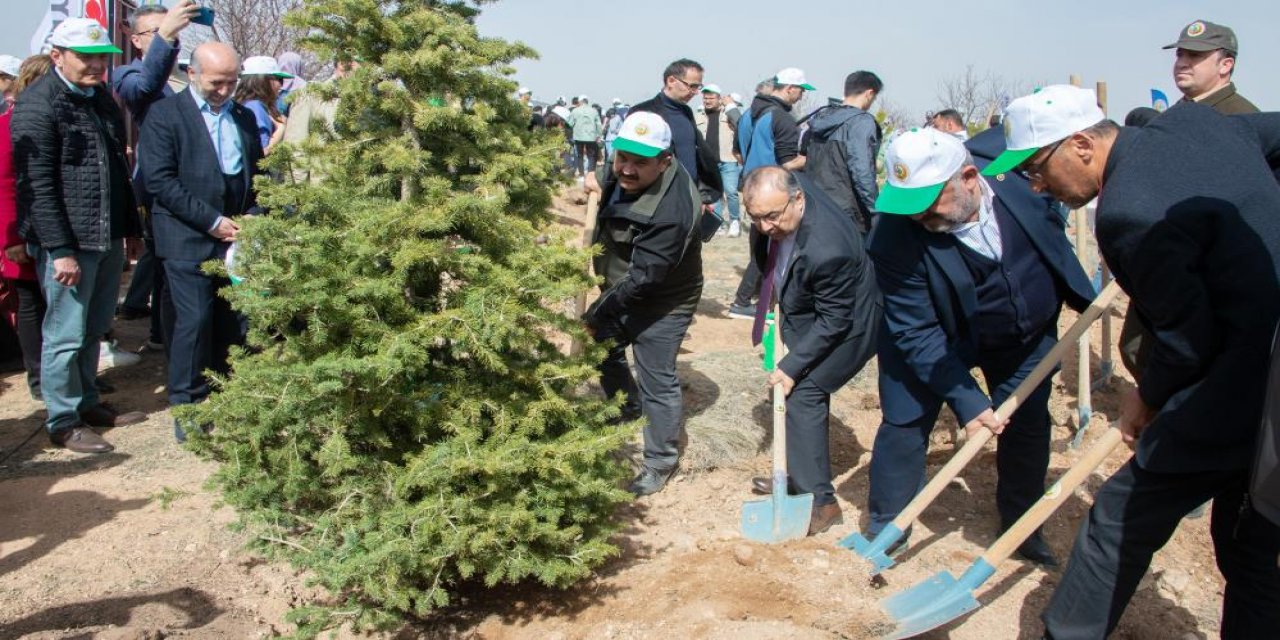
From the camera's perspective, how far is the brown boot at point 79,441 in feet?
15.8

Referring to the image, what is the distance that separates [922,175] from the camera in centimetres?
321

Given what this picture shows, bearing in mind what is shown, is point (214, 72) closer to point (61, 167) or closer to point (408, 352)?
point (61, 167)

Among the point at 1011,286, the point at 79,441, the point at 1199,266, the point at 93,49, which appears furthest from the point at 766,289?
the point at 79,441

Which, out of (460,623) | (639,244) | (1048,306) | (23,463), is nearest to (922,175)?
(1048,306)

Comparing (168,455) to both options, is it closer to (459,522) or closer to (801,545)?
(459,522)

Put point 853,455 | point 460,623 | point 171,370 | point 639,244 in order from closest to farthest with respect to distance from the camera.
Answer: point 460,623
point 639,244
point 171,370
point 853,455

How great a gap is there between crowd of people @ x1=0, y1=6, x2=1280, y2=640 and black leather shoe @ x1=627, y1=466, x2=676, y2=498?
11mm

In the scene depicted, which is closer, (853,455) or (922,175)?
(922,175)

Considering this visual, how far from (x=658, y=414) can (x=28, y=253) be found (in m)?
3.49

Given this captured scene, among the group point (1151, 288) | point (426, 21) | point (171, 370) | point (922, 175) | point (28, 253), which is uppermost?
point (426, 21)

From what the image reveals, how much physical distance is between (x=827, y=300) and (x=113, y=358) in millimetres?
5014

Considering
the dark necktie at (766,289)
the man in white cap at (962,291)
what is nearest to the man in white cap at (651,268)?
the dark necktie at (766,289)

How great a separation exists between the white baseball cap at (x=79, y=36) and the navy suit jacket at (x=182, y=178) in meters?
0.39

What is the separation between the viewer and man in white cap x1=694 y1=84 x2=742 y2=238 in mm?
11250
